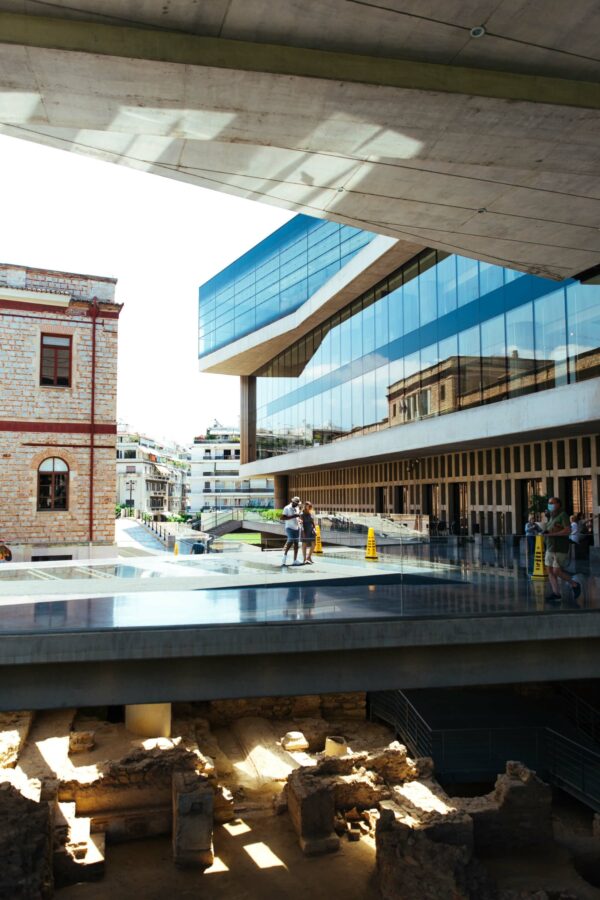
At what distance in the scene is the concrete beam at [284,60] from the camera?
897cm

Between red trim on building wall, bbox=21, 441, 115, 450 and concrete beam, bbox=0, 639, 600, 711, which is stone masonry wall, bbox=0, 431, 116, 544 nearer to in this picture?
red trim on building wall, bbox=21, 441, 115, 450

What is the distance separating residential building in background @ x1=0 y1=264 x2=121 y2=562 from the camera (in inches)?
1062

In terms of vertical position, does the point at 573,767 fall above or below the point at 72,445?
below

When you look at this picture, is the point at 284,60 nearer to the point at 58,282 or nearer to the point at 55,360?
the point at 55,360

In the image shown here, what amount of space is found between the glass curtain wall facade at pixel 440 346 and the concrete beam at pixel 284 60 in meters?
12.1

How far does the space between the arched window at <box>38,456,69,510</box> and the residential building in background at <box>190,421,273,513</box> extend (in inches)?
3736

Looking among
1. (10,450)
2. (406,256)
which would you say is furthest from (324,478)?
(10,450)

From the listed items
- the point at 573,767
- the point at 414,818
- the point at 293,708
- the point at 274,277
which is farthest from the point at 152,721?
the point at 274,277

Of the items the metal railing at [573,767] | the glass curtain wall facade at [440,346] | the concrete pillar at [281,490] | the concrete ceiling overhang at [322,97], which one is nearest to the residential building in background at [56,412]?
the glass curtain wall facade at [440,346]

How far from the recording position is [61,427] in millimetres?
27688

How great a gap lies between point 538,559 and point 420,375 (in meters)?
18.3

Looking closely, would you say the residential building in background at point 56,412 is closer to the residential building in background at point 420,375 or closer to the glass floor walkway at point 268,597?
the glass floor walkway at point 268,597

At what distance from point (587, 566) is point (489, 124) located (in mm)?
8164

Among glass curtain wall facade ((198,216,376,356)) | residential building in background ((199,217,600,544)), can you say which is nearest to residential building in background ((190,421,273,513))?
glass curtain wall facade ((198,216,376,356))
